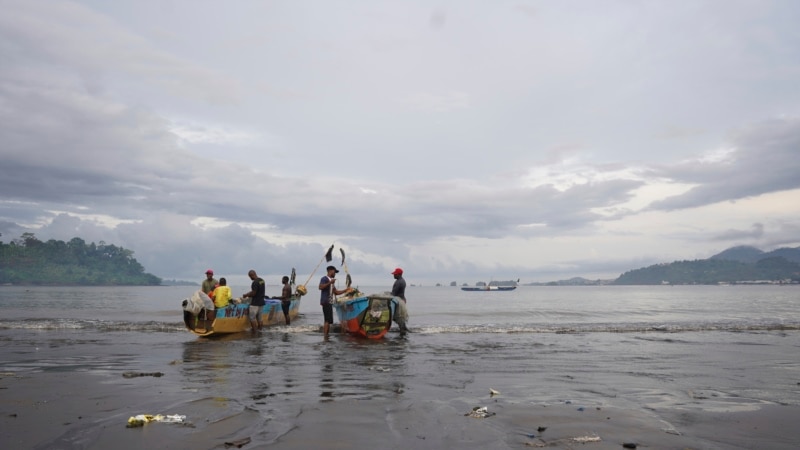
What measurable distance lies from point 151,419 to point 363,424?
113 inches

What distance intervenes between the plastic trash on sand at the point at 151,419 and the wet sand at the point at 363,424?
0.44ft

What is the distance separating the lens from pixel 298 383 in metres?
9.55

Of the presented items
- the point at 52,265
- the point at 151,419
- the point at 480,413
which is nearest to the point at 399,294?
the point at 480,413

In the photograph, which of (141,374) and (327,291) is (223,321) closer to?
(327,291)

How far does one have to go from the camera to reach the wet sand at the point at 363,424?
574 cm

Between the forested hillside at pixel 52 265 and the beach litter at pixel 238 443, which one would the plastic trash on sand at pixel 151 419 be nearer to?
the beach litter at pixel 238 443

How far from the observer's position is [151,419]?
648 cm

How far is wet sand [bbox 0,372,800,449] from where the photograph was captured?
18.8ft

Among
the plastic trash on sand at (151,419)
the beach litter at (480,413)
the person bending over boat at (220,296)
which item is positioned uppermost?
the person bending over boat at (220,296)

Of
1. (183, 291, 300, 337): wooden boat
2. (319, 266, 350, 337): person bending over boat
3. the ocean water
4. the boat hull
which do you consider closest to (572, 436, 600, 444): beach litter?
the ocean water

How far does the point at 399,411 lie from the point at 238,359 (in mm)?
7203

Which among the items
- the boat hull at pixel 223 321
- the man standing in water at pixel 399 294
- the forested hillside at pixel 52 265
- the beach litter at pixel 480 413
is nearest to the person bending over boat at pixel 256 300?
the boat hull at pixel 223 321

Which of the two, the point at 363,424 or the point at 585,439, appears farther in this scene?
the point at 363,424

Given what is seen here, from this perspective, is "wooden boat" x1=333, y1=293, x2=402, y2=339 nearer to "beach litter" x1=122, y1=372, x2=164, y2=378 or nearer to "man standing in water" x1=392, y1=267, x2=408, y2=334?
"man standing in water" x1=392, y1=267, x2=408, y2=334
